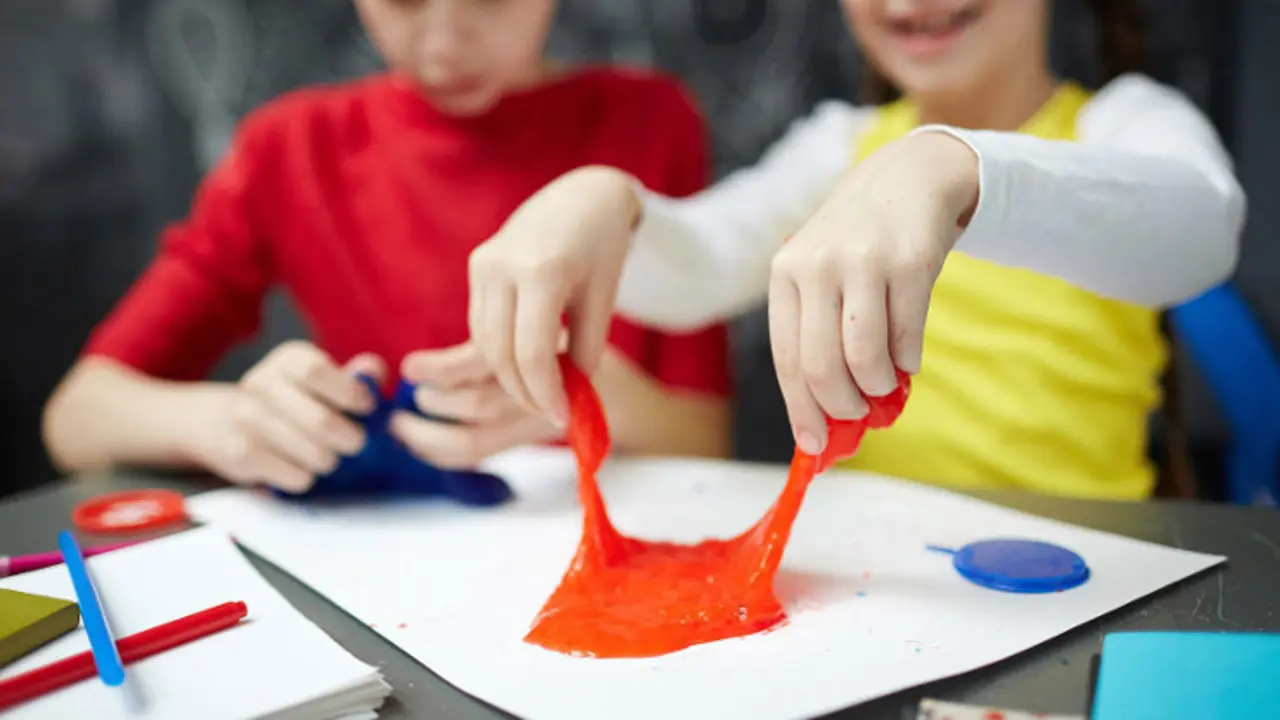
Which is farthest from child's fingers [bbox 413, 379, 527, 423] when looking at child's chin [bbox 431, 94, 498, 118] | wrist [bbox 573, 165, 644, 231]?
child's chin [bbox 431, 94, 498, 118]

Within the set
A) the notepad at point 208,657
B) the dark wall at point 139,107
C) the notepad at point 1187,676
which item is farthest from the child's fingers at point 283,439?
the dark wall at point 139,107

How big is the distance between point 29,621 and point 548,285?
28 centimetres

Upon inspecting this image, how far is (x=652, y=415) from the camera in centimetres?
91

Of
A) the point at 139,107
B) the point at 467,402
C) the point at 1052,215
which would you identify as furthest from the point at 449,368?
the point at 139,107

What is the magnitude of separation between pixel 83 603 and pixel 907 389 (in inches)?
15.3

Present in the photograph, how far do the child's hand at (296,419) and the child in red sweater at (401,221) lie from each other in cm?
16

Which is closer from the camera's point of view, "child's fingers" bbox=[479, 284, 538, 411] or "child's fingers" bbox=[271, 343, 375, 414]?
"child's fingers" bbox=[479, 284, 538, 411]

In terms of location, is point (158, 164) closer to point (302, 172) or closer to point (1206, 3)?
point (302, 172)

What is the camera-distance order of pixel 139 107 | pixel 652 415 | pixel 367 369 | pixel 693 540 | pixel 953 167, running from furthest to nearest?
pixel 139 107
pixel 652 415
pixel 367 369
pixel 693 540
pixel 953 167

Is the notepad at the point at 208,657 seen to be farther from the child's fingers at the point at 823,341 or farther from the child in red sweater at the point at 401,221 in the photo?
the child in red sweater at the point at 401,221

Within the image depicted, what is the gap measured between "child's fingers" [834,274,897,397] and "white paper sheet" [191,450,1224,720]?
0.11 m

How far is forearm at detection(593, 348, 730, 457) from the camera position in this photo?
2.88 ft

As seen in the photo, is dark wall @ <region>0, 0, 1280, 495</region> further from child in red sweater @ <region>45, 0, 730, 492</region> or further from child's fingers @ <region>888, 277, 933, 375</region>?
child's fingers @ <region>888, 277, 933, 375</region>

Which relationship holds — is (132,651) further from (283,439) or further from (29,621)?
(283,439)
